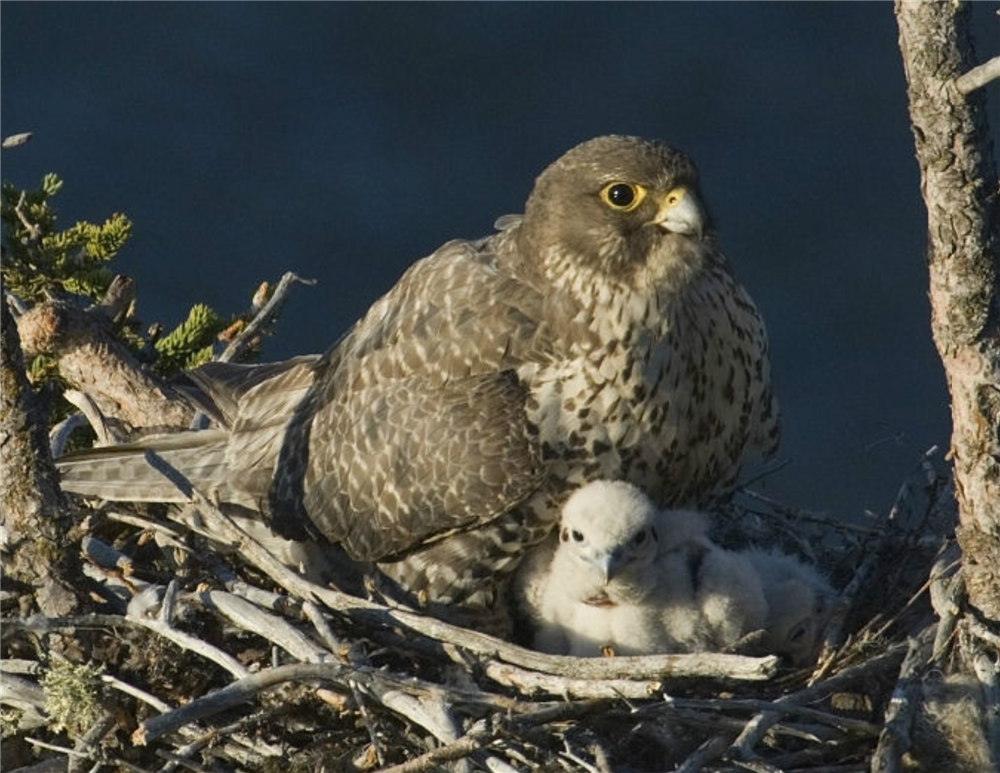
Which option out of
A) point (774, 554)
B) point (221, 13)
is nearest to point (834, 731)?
point (774, 554)

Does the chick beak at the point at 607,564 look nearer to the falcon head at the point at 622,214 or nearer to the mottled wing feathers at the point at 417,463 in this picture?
the mottled wing feathers at the point at 417,463

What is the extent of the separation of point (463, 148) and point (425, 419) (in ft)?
23.5

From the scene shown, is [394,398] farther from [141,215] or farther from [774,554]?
[141,215]

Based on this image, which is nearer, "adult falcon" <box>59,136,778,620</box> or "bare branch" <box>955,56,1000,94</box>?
"bare branch" <box>955,56,1000,94</box>

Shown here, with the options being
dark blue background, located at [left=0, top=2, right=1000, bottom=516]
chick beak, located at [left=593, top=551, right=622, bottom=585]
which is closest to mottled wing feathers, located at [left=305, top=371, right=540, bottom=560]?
chick beak, located at [left=593, top=551, right=622, bottom=585]

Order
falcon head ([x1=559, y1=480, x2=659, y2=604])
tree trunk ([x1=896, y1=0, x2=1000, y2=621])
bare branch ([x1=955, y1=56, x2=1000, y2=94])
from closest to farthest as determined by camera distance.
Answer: bare branch ([x1=955, y1=56, x2=1000, y2=94])
tree trunk ([x1=896, y1=0, x2=1000, y2=621])
falcon head ([x1=559, y1=480, x2=659, y2=604])

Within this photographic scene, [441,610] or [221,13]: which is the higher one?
[221,13]

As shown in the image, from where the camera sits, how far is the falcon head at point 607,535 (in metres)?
6.54

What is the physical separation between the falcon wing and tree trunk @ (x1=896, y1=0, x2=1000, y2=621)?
59.0 inches

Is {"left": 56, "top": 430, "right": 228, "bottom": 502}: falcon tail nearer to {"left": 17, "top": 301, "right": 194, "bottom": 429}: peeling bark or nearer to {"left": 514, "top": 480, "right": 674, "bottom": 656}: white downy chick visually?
{"left": 17, "top": 301, "right": 194, "bottom": 429}: peeling bark

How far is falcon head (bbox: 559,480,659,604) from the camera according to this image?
21.5 feet

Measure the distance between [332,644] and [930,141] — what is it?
85.6 inches

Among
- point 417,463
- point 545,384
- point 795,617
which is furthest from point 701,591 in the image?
point 417,463

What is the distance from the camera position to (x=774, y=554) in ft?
Answer: 24.2
